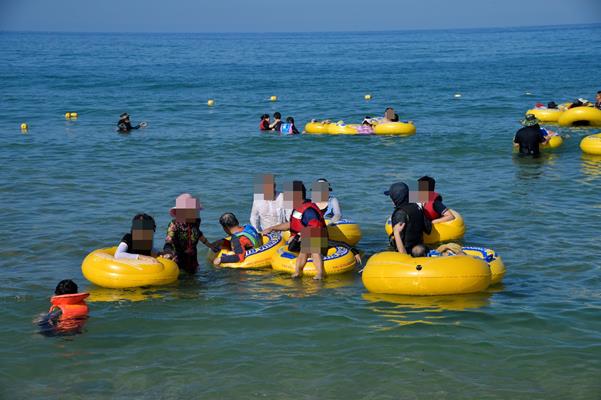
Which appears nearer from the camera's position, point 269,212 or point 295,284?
point 295,284

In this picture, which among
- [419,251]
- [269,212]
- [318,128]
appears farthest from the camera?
[318,128]

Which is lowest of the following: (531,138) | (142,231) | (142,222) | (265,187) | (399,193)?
(142,231)

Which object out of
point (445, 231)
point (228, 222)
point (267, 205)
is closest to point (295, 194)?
point (267, 205)

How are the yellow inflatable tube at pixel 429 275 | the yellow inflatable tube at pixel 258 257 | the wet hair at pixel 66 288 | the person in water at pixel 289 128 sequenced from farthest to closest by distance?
the person in water at pixel 289 128, the yellow inflatable tube at pixel 258 257, the yellow inflatable tube at pixel 429 275, the wet hair at pixel 66 288

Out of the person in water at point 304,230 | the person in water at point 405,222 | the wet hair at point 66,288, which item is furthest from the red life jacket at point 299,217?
the wet hair at point 66,288

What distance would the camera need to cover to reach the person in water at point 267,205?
10.4 metres

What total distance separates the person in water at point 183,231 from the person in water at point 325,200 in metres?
1.60

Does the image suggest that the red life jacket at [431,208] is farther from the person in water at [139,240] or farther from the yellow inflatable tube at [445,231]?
the person in water at [139,240]

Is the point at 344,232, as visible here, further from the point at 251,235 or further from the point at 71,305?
the point at 71,305

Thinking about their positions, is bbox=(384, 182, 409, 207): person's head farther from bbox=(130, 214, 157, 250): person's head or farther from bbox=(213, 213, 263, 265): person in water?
bbox=(130, 214, 157, 250): person's head

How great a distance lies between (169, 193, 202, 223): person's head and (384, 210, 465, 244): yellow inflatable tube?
2899 mm

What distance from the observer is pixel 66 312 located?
8.11 meters

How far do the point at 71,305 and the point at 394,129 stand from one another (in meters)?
15.0

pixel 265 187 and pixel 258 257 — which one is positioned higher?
pixel 265 187
